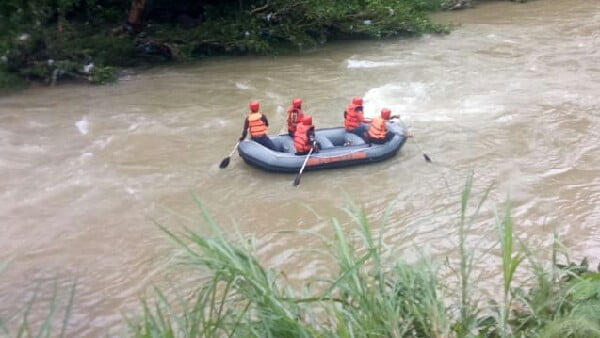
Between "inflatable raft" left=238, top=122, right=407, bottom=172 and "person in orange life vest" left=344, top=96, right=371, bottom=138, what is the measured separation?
102 millimetres

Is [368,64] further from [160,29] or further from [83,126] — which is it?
[83,126]

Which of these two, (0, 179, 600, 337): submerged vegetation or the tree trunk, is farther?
the tree trunk

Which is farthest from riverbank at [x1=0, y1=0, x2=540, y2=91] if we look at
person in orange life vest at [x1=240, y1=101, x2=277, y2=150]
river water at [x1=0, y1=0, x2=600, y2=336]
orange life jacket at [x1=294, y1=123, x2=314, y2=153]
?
orange life jacket at [x1=294, y1=123, x2=314, y2=153]

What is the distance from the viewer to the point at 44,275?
21.3ft

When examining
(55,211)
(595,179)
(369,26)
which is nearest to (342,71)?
(369,26)

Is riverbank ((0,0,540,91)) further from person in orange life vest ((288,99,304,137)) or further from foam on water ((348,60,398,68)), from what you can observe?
person in orange life vest ((288,99,304,137))

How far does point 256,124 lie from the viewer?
892cm

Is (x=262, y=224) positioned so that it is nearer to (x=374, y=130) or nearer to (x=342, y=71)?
(x=374, y=130)

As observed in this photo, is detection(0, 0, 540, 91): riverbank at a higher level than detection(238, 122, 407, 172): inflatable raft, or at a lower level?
higher

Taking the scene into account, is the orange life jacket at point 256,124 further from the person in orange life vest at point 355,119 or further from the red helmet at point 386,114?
the red helmet at point 386,114

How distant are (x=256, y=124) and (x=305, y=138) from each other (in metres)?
0.69

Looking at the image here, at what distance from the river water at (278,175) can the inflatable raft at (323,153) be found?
160 millimetres

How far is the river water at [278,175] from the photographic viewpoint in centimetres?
677

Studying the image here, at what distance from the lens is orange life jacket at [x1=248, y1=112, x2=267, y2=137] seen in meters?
8.92
